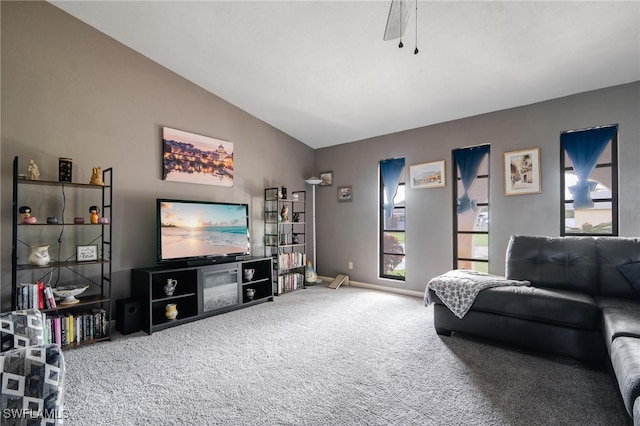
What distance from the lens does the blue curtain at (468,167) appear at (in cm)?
398

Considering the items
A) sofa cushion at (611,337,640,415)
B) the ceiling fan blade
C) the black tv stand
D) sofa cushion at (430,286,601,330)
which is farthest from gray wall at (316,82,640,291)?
the ceiling fan blade

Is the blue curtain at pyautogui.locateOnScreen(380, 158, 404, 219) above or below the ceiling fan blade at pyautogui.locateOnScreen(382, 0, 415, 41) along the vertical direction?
below

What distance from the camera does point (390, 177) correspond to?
4789 millimetres

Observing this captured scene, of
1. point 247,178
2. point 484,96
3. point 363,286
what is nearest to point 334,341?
point 363,286

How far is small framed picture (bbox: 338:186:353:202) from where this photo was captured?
517 cm

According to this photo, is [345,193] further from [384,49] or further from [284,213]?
[384,49]

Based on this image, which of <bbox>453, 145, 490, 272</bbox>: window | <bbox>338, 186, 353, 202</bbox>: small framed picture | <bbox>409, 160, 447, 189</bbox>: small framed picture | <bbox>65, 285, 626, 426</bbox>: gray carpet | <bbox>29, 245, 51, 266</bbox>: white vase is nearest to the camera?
<bbox>65, 285, 626, 426</bbox>: gray carpet

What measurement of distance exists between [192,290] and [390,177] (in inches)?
129

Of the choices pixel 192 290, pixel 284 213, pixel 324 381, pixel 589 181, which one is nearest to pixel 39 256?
pixel 192 290

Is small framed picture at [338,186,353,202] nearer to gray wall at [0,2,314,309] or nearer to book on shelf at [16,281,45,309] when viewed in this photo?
gray wall at [0,2,314,309]

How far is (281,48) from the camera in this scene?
121 inches

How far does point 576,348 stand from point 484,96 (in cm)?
270

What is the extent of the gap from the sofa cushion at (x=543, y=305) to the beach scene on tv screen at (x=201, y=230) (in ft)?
9.50

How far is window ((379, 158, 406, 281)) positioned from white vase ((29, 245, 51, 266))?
4.10 metres
